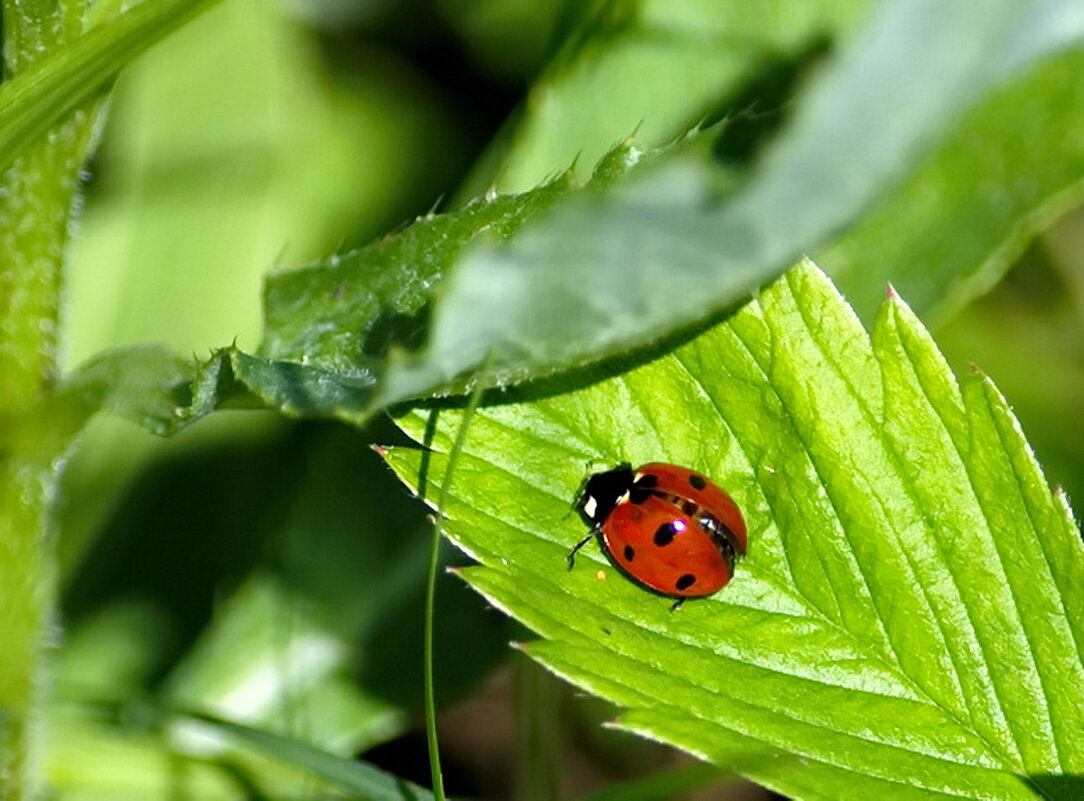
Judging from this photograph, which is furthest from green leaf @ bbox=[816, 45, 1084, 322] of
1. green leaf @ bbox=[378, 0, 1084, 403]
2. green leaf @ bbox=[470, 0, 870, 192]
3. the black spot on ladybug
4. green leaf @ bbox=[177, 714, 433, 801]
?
green leaf @ bbox=[378, 0, 1084, 403]

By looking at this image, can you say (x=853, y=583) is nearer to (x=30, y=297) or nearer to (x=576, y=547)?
(x=576, y=547)

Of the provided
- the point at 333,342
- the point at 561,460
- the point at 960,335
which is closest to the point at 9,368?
the point at 333,342

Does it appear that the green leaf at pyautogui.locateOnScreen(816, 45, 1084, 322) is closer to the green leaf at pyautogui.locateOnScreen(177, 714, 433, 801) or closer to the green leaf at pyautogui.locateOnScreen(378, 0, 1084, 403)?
the green leaf at pyautogui.locateOnScreen(177, 714, 433, 801)

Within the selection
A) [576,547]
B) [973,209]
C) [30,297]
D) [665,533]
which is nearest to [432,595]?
[576,547]

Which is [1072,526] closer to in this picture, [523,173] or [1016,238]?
[1016,238]

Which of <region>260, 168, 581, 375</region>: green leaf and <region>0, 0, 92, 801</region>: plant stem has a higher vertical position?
<region>0, 0, 92, 801</region>: plant stem
